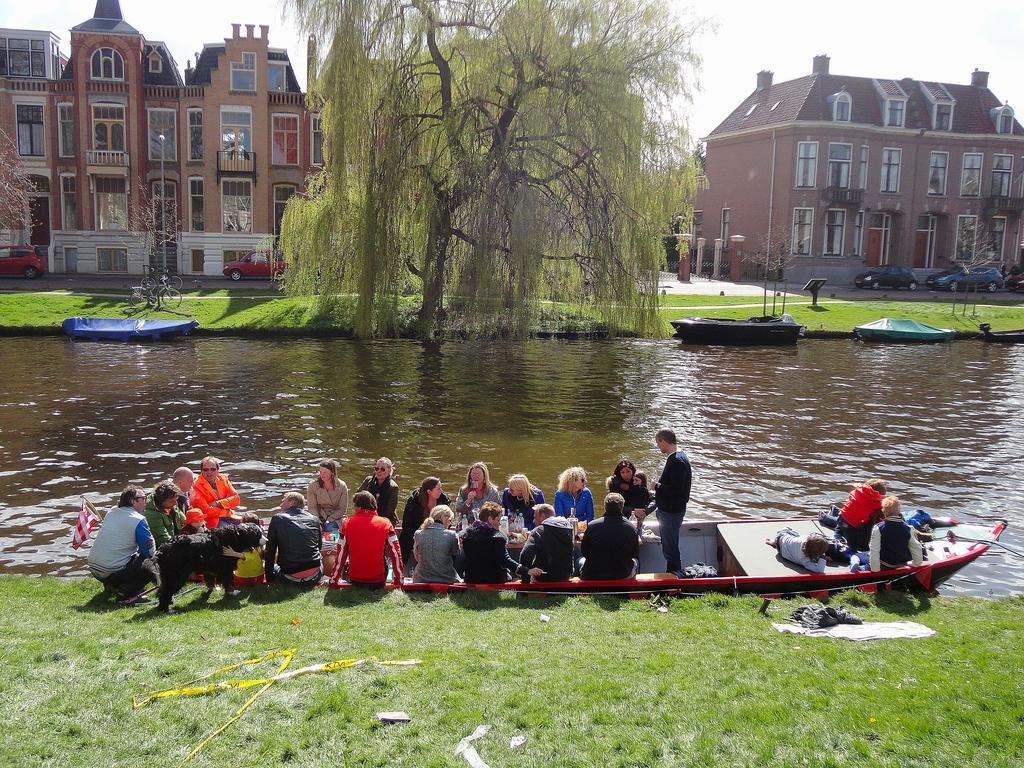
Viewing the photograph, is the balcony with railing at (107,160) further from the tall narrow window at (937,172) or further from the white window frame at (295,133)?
the tall narrow window at (937,172)

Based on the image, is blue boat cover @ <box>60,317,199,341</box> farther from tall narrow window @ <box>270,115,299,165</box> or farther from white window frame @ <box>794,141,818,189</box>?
white window frame @ <box>794,141,818,189</box>

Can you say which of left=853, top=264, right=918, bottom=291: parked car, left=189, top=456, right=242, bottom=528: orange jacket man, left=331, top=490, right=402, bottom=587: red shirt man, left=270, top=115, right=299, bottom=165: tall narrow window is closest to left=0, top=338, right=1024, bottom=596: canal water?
left=189, top=456, right=242, bottom=528: orange jacket man

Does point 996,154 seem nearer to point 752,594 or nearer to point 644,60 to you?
point 644,60

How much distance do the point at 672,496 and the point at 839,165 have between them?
169 ft

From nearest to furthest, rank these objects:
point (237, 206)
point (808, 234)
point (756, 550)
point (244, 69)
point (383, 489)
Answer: point (756, 550) → point (383, 489) → point (244, 69) → point (237, 206) → point (808, 234)

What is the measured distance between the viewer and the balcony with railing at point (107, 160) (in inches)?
1892

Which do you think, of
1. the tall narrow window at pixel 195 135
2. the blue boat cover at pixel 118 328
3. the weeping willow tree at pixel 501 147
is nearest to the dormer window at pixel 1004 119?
the weeping willow tree at pixel 501 147

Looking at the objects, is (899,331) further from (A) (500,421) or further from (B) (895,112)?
(B) (895,112)

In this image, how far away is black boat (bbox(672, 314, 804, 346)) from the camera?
35750mm

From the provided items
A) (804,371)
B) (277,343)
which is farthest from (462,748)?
(277,343)

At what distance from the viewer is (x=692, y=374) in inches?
1136

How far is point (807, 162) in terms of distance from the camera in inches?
2189

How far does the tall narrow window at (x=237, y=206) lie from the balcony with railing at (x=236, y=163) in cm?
66

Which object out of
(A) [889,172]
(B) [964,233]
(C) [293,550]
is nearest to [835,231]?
(A) [889,172]
